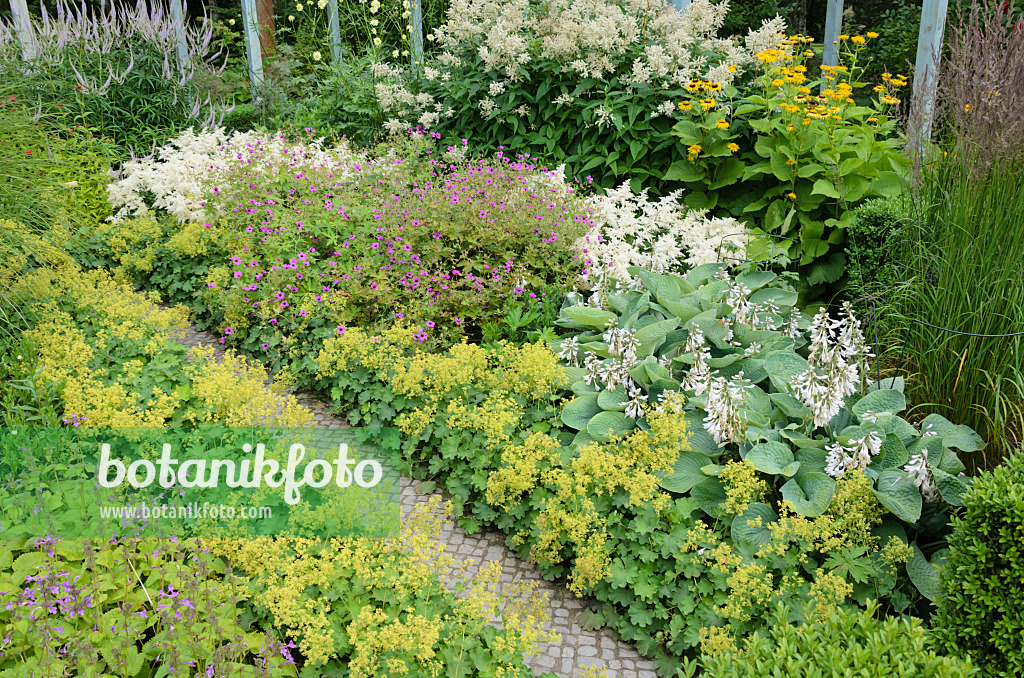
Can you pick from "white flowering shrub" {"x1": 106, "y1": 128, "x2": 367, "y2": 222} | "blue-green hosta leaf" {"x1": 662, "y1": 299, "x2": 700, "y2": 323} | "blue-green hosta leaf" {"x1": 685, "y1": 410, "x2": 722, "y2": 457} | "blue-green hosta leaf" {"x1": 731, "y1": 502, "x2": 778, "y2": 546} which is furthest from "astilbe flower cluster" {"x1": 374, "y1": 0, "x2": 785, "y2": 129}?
"blue-green hosta leaf" {"x1": 731, "y1": 502, "x2": 778, "y2": 546}

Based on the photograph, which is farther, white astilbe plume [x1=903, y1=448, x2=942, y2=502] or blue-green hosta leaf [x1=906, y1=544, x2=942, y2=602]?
white astilbe plume [x1=903, y1=448, x2=942, y2=502]

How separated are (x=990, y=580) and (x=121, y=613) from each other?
8.45ft

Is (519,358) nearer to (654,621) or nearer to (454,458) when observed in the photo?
(454,458)

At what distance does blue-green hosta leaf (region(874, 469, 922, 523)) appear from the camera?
255 cm

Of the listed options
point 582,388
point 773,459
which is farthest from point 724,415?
point 582,388

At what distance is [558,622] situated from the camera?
2826 millimetres

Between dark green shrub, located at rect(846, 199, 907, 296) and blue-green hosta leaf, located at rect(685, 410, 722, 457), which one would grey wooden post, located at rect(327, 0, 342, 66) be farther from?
blue-green hosta leaf, located at rect(685, 410, 722, 457)

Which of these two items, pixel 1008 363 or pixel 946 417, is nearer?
pixel 1008 363

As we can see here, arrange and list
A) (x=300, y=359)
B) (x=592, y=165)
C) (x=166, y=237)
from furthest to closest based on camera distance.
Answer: (x=166, y=237) → (x=592, y=165) → (x=300, y=359)

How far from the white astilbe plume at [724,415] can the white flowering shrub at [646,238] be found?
138 centimetres

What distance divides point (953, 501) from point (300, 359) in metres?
3.49

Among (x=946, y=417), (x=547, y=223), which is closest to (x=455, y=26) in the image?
(x=547, y=223)

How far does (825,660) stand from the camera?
1.87 meters

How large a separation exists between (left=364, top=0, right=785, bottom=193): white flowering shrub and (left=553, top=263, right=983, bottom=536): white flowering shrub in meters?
2.01
